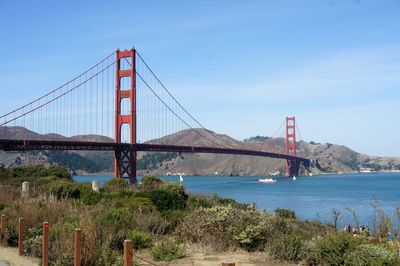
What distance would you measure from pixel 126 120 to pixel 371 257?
185 feet

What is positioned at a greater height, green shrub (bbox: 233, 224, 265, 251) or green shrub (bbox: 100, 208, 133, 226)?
green shrub (bbox: 100, 208, 133, 226)

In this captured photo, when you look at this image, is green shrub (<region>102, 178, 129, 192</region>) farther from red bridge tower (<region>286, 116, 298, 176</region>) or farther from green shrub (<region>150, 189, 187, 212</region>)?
red bridge tower (<region>286, 116, 298, 176</region>)

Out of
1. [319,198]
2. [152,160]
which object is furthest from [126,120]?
[152,160]

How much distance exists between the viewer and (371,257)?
815cm

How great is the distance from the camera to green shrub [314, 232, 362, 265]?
344 inches

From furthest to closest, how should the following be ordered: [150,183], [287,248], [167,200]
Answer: [150,183] → [167,200] → [287,248]

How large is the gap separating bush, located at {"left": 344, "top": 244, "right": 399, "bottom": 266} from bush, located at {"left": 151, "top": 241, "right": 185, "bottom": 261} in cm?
317

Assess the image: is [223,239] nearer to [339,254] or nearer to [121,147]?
[339,254]

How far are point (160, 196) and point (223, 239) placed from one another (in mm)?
8956

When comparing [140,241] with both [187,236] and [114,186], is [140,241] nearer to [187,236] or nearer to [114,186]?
[187,236]

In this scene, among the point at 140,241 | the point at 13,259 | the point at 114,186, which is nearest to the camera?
the point at 13,259

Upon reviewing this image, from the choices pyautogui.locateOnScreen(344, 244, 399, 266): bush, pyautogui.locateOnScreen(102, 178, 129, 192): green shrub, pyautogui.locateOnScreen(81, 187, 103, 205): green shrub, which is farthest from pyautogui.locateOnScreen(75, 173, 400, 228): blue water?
pyautogui.locateOnScreen(102, 178, 129, 192): green shrub

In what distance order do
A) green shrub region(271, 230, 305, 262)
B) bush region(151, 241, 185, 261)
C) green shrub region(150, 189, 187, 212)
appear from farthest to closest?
green shrub region(150, 189, 187, 212) < bush region(151, 241, 185, 261) < green shrub region(271, 230, 305, 262)

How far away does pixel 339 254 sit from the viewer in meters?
8.79
